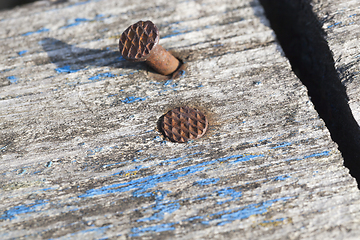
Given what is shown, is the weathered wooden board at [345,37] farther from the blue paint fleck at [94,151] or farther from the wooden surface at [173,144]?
the blue paint fleck at [94,151]

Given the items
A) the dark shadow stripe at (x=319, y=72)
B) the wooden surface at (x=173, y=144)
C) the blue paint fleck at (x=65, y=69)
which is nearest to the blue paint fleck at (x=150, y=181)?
the wooden surface at (x=173, y=144)

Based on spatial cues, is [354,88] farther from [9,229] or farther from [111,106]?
[9,229]

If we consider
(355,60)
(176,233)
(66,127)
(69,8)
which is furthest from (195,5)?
(176,233)

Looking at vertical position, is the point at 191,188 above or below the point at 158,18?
below

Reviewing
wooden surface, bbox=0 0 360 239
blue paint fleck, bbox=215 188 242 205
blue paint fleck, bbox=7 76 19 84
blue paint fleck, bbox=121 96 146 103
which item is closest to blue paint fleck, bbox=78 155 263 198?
wooden surface, bbox=0 0 360 239

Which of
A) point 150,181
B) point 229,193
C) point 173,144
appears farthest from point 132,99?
point 229,193
